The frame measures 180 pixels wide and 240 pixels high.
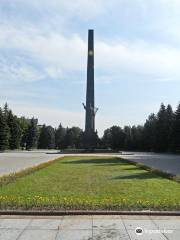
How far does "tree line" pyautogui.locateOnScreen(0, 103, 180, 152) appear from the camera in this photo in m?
67.0

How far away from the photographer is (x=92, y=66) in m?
60.5

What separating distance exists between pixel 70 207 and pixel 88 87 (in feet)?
170

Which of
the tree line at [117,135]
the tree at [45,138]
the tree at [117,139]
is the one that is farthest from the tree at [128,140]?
the tree at [45,138]

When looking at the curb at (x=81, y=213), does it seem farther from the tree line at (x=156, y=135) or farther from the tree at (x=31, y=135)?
the tree at (x=31, y=135)

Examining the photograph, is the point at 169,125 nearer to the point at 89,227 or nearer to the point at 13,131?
the point at 13,131

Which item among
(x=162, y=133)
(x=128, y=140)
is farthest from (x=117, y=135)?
(x=162, y=133)

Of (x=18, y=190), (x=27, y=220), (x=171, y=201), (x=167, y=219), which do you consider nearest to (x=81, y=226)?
(x=27, y=220)

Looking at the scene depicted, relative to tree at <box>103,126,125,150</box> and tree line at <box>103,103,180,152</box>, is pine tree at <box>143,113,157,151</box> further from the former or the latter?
tree at <box>103,126,125,150</box>

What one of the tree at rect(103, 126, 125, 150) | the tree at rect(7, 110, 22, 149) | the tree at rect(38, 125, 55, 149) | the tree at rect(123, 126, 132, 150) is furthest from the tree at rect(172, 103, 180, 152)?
the tree at rect(38, 125, 55, 149)

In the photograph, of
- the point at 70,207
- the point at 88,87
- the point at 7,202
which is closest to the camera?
the point at 70,207

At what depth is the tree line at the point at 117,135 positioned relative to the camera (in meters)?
67.0

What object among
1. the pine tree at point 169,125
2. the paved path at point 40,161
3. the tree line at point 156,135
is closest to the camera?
the paved path at point 40,161

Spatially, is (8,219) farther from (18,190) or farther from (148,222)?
(18,190)

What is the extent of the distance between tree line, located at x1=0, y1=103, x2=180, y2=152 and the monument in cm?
294
